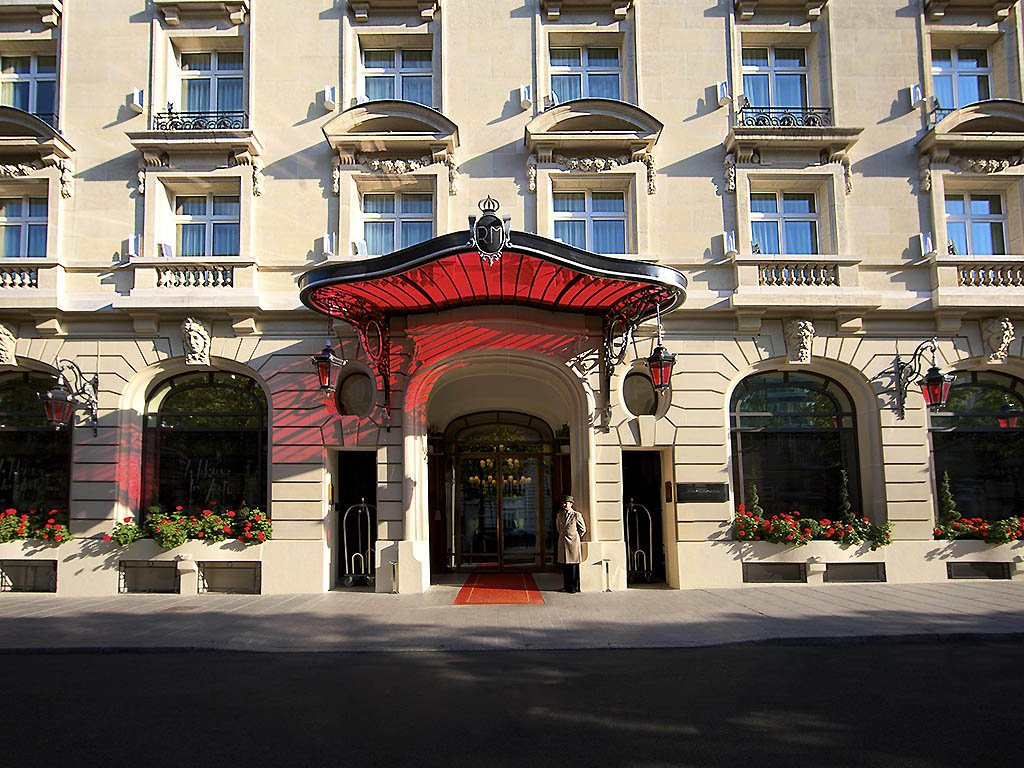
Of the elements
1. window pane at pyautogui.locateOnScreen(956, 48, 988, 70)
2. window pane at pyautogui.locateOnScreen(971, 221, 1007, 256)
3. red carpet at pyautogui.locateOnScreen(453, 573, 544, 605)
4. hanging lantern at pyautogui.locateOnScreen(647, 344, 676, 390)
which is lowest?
red carpet at pyautogui.locateOnScreen(453, 573, 544, 605)

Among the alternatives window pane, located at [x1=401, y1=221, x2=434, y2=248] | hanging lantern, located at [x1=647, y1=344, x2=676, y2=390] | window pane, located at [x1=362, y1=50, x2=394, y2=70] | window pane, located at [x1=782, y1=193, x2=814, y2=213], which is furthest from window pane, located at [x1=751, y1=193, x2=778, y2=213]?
window pane, located at [x1=362, y1=50, x2=394, y2=70]

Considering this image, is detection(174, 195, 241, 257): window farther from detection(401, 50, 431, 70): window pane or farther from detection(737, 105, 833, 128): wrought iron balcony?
detection(737, 105, 833, 128): wrought iron balcony

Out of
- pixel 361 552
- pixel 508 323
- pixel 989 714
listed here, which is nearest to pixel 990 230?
pixel 508 323

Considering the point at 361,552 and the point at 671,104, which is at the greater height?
the point at 671,104

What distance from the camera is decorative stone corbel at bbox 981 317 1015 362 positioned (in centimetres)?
1441

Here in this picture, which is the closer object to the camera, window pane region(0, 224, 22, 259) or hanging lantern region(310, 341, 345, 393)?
hanging lantern region(310, 341, 345, 393)

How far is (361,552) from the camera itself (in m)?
14.7

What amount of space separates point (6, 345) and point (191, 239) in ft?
12.4

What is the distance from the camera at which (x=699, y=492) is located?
1400 cm

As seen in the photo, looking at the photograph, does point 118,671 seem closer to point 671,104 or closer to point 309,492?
point 309,492

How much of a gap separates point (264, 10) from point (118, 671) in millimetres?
12527

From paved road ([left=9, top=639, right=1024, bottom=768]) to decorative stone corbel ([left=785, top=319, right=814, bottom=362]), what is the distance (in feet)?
20.9

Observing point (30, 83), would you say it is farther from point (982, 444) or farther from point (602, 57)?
point (982, 444)

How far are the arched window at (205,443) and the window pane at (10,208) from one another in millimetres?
4384
